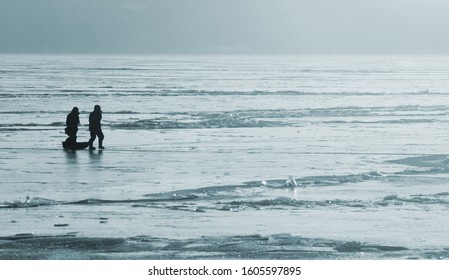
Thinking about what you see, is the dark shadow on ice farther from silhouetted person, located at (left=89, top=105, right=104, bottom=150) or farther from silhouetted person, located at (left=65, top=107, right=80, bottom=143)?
silhouetted person, located at (left=89, top=105, right=104, bottom=150)

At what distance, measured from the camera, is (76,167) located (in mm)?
16156

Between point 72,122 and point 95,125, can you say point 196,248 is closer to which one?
point 72,122

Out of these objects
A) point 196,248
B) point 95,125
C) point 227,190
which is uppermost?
point 95,125

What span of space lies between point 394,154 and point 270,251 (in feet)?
32.2

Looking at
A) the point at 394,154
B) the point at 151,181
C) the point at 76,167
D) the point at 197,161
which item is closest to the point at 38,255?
the point at 151,181

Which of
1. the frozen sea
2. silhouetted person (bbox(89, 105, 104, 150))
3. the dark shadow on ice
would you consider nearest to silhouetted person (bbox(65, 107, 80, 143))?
silhouetted person (bbox(89, 105, 104, 150))

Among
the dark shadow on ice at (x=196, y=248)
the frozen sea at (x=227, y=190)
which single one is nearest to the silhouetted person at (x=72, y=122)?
the frozen sea at (x=227, y=190)

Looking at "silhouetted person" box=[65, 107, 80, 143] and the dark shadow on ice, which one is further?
"silhouetted person" box=[65, 107, 80, 143]

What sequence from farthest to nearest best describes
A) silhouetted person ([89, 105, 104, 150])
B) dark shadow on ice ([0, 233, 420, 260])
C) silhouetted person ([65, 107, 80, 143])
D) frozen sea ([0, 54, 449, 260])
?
silhouetted person ([89, 105, 104, 150])
silhouetted person ([65, 107, 80, 143])
frozen sea ([0, 54, 449, 260])
dark shadow on ice ([0, 233, 420, 260])

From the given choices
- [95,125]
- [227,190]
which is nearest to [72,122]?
[95,125]
